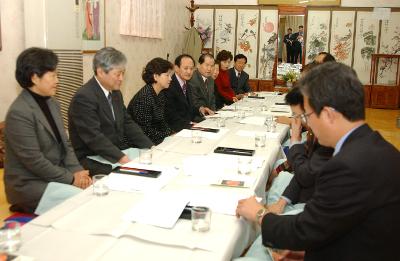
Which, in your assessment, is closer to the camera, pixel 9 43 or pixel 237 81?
pixel 9 43

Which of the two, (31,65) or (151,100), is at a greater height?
(31,65)

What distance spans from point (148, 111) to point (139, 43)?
346 cm

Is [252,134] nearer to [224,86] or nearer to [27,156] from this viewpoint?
[27,156]

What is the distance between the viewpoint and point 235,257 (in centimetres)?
169

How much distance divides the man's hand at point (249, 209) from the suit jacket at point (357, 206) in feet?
0.90

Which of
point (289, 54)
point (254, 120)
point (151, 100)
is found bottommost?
point (254, 120)

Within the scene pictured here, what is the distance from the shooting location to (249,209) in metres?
1.68

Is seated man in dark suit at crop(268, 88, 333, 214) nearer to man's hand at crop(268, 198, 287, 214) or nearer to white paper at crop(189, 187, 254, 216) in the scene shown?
man's hand at crop(268, 198, 287, 214)

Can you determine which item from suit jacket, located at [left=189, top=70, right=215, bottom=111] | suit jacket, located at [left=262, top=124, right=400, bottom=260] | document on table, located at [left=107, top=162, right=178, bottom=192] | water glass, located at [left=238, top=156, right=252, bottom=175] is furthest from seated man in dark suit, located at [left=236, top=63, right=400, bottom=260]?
suit jacket, located at [left=189, top=70, right=215, bottom=111]

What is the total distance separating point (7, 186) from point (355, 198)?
2.09 metres

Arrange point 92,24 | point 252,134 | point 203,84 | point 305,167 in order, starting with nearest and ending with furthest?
point 305,167 → point 252,134 → point 92,24 → point 203,84

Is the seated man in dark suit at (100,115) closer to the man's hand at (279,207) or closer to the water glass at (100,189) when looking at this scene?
the water glass at (100,189)

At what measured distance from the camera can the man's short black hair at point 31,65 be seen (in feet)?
8.29

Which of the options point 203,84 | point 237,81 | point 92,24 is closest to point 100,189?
point 203,84
